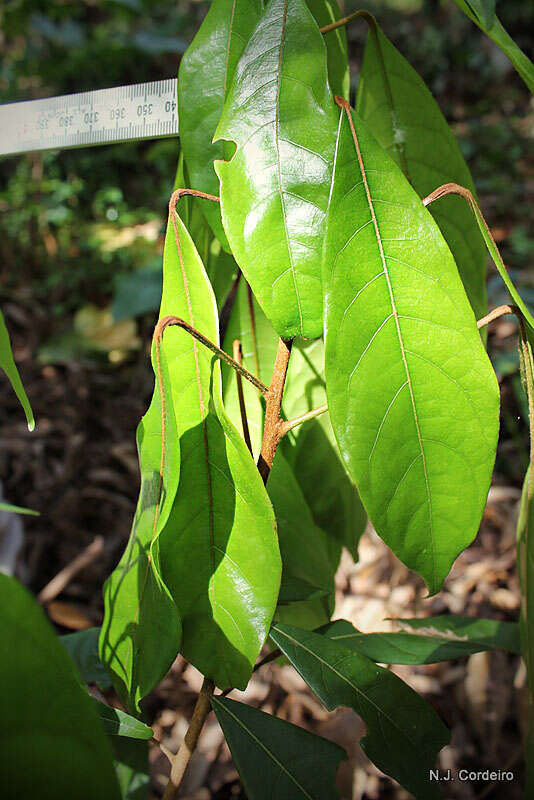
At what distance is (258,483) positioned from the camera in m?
0.52

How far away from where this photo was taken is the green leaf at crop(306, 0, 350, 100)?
0.65 m

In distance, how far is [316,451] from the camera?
0.77 m

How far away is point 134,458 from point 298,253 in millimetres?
1657

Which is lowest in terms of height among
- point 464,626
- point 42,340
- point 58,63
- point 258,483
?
point 464,626

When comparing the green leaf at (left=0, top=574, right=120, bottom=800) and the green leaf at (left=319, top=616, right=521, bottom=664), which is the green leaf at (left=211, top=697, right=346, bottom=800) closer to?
the green leaf at (left=319, top=616, right=521, bottom=664)

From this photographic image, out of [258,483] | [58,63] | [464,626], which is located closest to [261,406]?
[258,483]

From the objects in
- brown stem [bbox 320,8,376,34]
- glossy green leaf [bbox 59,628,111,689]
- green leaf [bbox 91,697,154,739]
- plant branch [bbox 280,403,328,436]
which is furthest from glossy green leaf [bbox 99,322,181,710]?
brown stem [bbox 320,8,376,34]

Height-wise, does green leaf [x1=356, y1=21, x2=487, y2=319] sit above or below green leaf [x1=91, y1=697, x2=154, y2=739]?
above

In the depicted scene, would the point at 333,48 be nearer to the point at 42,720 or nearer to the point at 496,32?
A: the point at 496,32

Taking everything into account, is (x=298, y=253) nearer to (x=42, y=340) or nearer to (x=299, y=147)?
(x=299, y=147)

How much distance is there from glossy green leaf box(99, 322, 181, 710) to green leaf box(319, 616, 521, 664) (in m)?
0.24

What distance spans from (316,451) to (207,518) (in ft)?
0.80

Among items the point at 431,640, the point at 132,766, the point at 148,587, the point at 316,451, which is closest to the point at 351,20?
the point at 316,451

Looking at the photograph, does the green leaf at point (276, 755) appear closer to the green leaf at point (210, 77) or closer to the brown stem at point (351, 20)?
the green leaf at point (210, 77)
